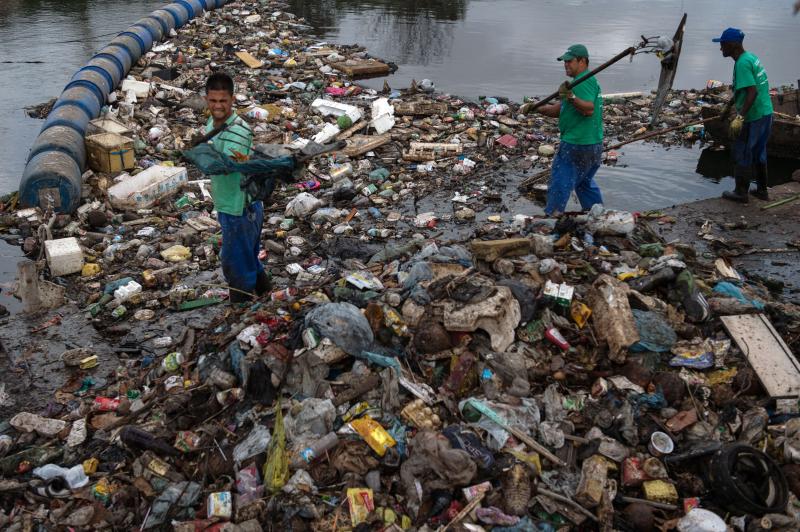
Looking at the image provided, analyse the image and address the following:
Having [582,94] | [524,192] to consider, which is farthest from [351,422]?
[524,192]

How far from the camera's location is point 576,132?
513 centimetres

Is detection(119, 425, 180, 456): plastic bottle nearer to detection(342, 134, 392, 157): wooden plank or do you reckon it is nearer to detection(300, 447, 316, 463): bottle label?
detection(300, 447, 316, 463): bottle label

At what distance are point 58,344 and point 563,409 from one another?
3.74 meters

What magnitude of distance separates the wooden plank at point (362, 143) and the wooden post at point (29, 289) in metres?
4.09

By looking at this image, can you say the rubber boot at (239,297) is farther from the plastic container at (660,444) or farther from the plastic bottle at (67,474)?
the plastic container at (660,444)

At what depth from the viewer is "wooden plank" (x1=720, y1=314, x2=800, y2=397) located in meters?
3.42

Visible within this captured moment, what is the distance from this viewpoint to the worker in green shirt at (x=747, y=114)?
6051 millimetres

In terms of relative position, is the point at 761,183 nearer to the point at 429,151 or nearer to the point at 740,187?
the point at 740,187

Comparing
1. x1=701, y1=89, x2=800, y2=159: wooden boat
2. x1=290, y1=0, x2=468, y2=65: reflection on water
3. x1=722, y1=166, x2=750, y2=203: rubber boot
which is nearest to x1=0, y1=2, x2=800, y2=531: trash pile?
x1=722, y1=166, x2=750, y2=203: rubber boot

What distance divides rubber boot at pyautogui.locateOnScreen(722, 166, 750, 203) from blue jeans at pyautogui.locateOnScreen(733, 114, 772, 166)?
104 mm

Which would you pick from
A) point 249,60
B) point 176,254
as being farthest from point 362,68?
point 176,254

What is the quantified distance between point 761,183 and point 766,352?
404cm

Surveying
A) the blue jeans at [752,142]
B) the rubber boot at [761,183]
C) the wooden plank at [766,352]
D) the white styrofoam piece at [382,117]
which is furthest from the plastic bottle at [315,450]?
the white styrofoam piece at [382,117]

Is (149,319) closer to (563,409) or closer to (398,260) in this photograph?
(398,260)
